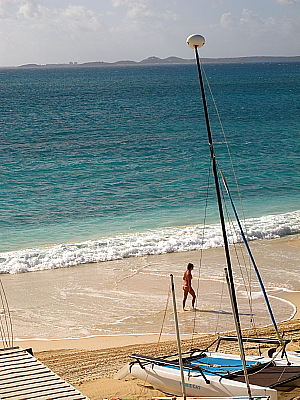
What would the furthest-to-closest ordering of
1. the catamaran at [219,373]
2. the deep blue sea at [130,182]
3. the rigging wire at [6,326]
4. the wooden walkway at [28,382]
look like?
1. the deep blue sea at [130,182]
2. the rigging wire at [6,326]
3. the catamaran at [219,373]
4. the wooden walkway at [28,382]

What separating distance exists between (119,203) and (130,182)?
3960 millimetres

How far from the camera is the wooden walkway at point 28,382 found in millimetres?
7508

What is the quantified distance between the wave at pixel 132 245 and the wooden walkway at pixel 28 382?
407 inches

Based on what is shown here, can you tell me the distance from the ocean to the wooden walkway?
14.9 feet

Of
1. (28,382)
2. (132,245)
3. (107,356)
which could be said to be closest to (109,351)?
(107,356)

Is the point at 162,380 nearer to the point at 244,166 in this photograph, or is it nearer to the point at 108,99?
the point at 244,166

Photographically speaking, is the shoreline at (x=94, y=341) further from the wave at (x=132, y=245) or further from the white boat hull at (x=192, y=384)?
the wave at (x=132, y=245)

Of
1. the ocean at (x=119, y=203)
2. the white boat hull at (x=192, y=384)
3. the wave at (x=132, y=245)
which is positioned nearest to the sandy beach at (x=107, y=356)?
the white boat hull at (x=192, y=384)

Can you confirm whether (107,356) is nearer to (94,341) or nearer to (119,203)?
(94,341)

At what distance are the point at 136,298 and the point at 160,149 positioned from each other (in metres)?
24.8

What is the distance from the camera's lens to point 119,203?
2750 cm

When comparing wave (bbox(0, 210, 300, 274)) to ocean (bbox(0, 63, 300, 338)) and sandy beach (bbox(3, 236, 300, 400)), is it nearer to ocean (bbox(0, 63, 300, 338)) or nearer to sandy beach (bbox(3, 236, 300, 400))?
ocean (bbox(0, 63, 300, 338))

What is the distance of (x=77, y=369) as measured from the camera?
439 inches

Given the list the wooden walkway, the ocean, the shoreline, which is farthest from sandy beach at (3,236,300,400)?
the wooden walkway
